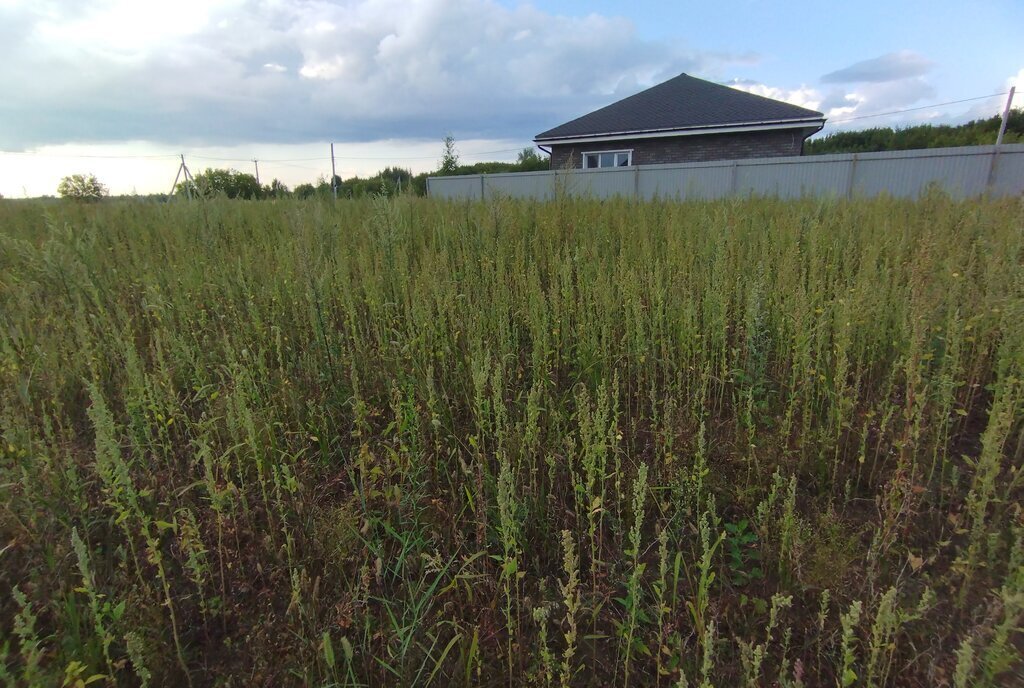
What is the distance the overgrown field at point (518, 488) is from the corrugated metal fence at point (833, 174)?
21.9 ft

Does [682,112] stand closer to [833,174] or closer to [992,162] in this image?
[833,174]

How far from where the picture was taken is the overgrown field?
48.6 inches

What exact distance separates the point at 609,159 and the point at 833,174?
337 inches

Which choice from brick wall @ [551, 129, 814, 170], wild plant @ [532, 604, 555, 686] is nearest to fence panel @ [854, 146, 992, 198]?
brick wall @ [551, 129, 814, 170]

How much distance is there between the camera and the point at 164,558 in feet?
5.13

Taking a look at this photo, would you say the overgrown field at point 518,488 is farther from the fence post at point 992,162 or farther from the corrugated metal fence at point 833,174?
the fence post at point 992,162

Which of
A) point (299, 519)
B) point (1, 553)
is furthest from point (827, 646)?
point (1, 553)

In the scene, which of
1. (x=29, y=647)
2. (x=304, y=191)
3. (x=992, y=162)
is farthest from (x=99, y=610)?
(x=992, y=162)

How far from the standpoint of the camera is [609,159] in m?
18.4

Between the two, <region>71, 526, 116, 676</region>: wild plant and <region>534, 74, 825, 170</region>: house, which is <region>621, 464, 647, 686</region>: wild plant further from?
<region>534, 74, 825, 170</region>: house

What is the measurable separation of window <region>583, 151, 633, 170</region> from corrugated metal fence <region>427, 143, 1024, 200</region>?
553 centimetres

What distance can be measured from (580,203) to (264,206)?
14.6 feet

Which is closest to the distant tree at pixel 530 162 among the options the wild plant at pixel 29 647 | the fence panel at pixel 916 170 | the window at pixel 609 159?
→ the window at pixel 609 159

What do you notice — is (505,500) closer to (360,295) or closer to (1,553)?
(1,553)
